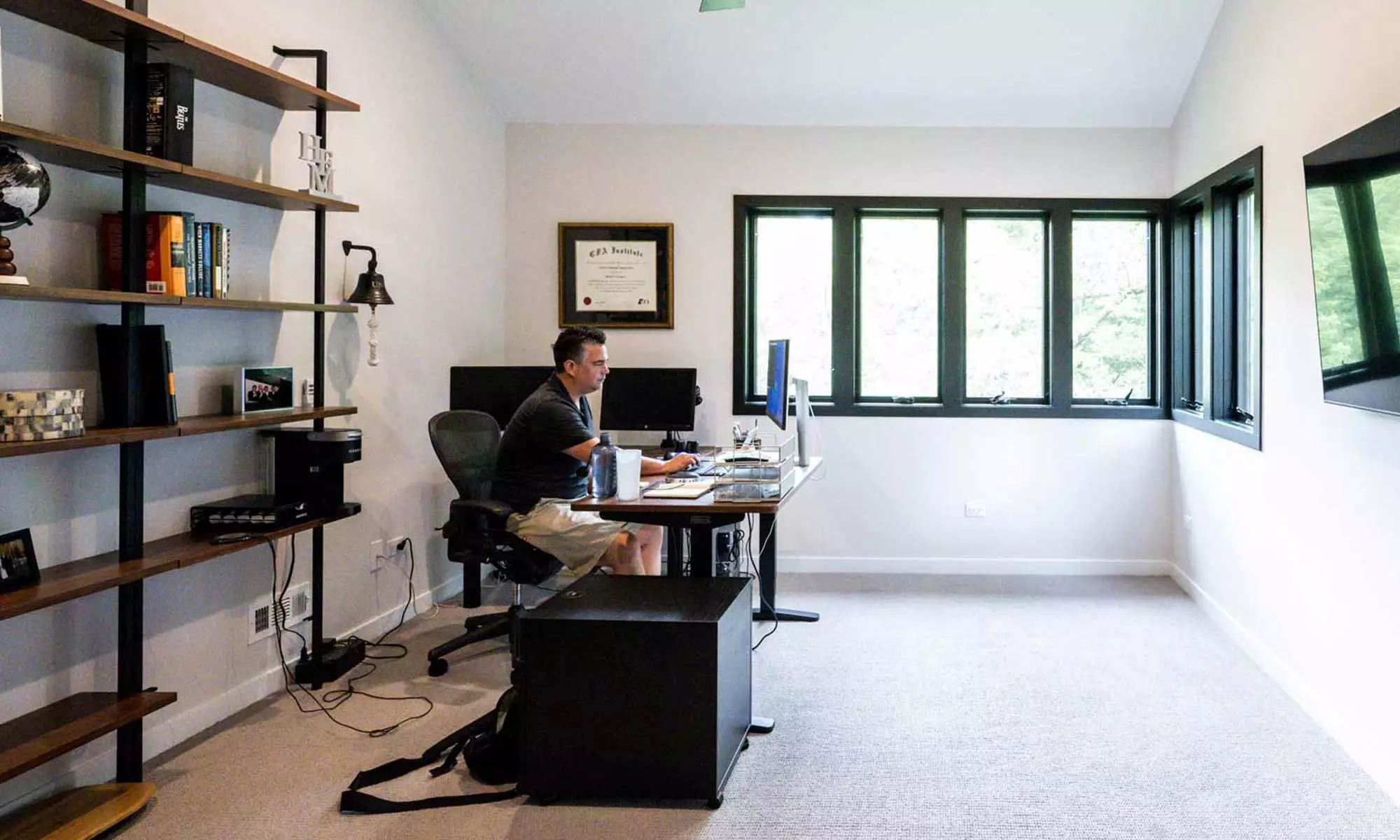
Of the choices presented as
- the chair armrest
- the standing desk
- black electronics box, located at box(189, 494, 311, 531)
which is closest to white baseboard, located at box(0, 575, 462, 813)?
black electronics box, located at box(189, 494, 311, 531)

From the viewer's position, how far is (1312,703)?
3371mm

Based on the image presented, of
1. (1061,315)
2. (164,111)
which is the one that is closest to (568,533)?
(164,111)

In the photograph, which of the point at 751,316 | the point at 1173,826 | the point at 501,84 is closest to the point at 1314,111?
the point at 1173,826

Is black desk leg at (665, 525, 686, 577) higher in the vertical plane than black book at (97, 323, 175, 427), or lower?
lower

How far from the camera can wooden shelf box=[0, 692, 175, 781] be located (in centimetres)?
222

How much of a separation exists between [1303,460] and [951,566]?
7.41 ft

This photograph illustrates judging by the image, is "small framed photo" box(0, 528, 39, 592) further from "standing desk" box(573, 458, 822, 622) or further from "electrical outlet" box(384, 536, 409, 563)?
"electrical outlet" box(384, 536, 409, 563)

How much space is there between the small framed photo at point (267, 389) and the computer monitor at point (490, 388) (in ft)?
4.85

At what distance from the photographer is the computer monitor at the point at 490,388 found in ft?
16.2

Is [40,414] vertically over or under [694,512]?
over

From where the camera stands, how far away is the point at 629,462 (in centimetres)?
325

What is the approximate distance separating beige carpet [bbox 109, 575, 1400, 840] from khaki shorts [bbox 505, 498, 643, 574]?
548mm

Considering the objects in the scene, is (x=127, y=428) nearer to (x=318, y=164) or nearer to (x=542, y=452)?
(x=318, y=164)

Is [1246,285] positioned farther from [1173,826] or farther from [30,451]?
[30,451]
